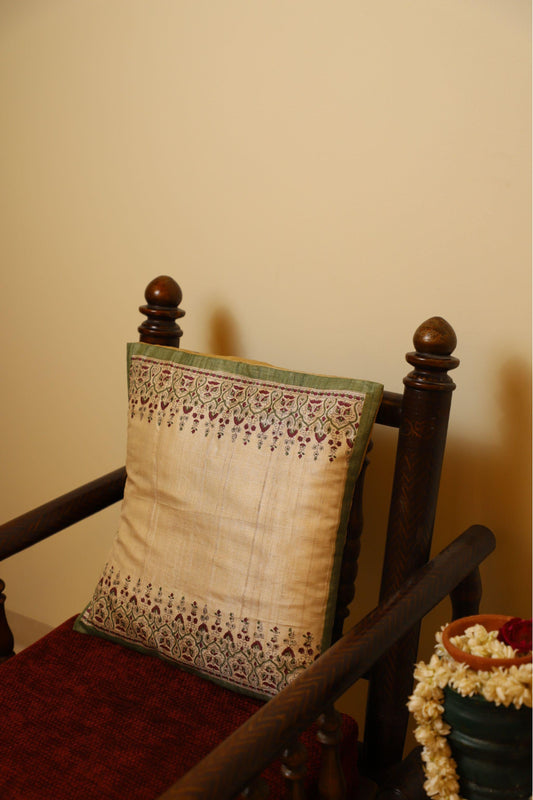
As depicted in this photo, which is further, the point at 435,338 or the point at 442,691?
the point at 435,338

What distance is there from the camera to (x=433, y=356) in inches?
45.4

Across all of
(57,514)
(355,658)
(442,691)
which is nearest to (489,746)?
(442,691)

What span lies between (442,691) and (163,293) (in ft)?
2.80

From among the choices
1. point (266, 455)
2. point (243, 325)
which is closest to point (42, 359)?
point (243, 325)

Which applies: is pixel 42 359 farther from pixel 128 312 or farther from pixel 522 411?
pixel 522 411

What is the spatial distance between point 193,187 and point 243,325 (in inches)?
11.4

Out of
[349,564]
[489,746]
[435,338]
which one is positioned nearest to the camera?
[489,746]

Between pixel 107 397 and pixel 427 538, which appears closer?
pixel 427 538

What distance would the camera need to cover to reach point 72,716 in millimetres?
1162

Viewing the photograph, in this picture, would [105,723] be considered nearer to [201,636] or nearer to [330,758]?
[201,636]

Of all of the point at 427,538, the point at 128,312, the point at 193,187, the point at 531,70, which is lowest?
the point at 427,538

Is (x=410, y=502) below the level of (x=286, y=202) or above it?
below

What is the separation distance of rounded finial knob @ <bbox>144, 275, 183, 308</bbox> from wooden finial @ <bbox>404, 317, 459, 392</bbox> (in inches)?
20.2

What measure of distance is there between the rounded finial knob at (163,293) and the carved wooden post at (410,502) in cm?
51
